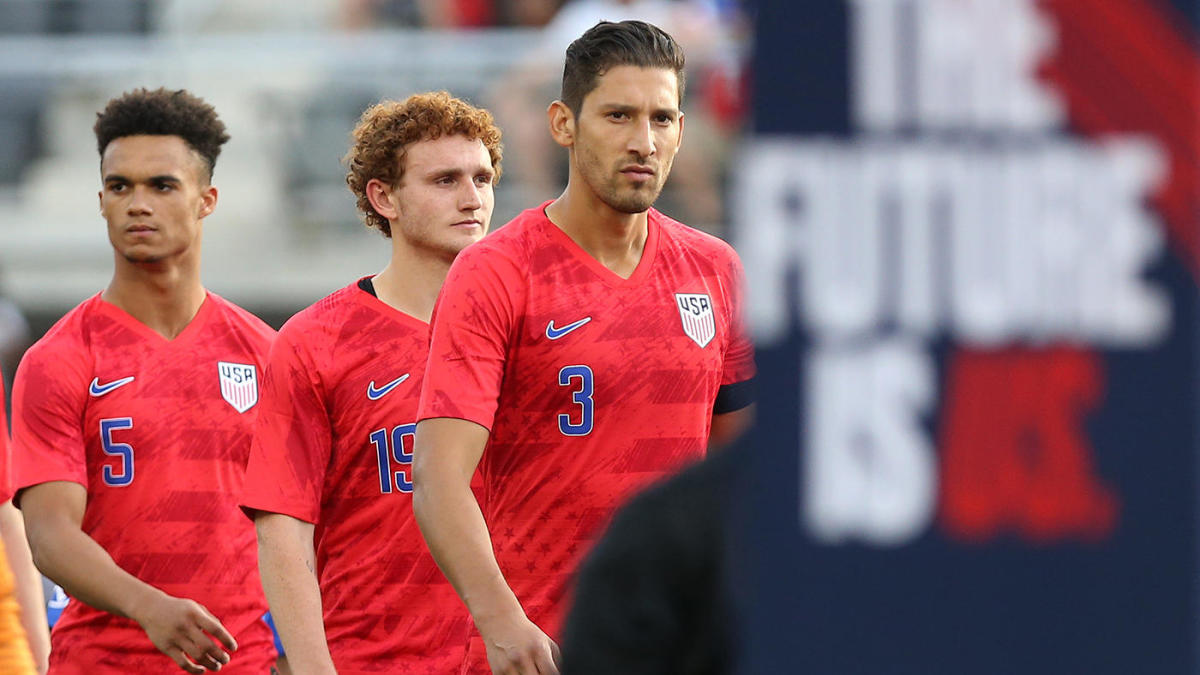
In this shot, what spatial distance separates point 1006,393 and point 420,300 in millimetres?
3276

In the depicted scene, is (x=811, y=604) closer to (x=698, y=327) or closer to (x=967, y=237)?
(x=967, y=237)

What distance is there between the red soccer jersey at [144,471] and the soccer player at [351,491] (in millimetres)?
469

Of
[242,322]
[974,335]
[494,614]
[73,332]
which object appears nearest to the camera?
[974,335]

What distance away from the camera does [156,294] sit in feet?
18.3

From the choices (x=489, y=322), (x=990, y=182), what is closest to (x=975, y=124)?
(x=990, y=182)

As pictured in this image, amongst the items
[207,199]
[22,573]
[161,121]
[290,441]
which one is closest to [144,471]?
[22,573]

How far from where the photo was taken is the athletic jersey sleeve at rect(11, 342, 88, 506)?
203 inches

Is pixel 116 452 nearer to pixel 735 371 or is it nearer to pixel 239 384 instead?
pixel 239 384

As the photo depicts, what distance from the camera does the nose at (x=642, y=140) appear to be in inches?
167

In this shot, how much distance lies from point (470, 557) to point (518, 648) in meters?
0.20

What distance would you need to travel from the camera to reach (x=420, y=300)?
5.02 meters

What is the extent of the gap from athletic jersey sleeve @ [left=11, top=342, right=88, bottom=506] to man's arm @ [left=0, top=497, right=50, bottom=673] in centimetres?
20

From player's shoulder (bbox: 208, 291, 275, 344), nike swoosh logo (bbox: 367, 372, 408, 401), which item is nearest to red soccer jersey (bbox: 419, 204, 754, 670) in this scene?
nike swoosh logo (bbox: 367, 372, 408, 401)

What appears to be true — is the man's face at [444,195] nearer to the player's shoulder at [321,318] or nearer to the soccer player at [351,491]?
the soccer player at [351,491]
